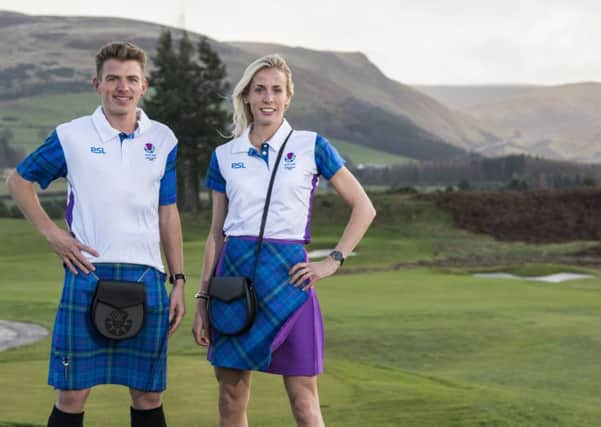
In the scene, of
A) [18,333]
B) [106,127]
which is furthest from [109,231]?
[18,333]

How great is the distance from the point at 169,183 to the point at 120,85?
1.96 ft

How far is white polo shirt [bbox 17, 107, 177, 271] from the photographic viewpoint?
18.9 ft

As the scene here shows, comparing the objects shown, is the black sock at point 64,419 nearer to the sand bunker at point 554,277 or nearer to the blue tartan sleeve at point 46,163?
the blue tartan sleeve at point 46,163

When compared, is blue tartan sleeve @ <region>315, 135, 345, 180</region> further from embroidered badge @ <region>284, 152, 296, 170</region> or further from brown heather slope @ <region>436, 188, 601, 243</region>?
brown heather slope @ <region>436, 188, 601, 243</region>

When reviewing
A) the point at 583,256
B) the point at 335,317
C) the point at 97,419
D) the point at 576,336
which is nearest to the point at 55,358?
the point at 97,419

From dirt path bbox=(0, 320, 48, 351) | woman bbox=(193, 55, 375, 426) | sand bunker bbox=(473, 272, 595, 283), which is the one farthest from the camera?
sand bunker bbox=(473, 272, 595, 283)

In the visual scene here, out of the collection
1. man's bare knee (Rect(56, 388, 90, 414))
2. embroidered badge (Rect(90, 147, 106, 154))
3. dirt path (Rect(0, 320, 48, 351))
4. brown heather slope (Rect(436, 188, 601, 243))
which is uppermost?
embroidered badge (Rect(90, 147, 106, 154))

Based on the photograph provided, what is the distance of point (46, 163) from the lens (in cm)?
588

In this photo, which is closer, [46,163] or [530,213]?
[46,163]

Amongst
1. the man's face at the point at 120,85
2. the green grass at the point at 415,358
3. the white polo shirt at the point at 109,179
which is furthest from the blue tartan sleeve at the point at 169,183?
the green grass at the point at 415,358

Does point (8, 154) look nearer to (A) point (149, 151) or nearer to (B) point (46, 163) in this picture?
(B) point (46, 163)

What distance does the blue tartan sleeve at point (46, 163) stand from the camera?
230 inches

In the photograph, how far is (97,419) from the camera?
8844 millimetres

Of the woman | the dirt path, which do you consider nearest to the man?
the woman
